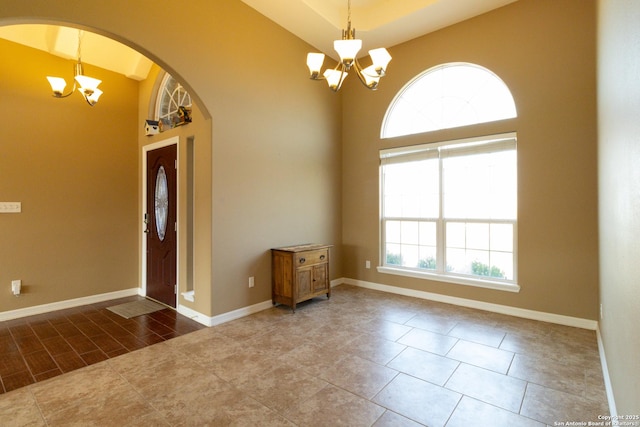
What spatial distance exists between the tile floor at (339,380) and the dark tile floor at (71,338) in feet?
0.63

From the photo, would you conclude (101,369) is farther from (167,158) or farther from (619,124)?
(619,124)

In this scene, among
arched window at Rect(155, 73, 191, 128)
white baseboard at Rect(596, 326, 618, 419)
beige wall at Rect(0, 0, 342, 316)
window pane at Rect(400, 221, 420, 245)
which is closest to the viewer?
white baseboard at Rect(596, 326, 618, 419)

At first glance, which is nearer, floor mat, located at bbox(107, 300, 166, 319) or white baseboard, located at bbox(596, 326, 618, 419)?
white baseboard, located at bbox(596, 326, 618, 419)

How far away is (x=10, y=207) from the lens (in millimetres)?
3668

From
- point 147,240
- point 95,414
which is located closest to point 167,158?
point 147,240

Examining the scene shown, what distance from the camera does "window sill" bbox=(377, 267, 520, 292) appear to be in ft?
12.1

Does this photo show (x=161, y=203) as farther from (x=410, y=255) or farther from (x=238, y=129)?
(x=410, y=255)

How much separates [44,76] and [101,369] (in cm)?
387

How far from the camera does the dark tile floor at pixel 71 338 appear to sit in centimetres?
250

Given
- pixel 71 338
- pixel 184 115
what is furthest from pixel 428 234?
pixel 71 338

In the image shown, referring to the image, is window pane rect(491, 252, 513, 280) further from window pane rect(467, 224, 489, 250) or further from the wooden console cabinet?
the wooden console cabinet

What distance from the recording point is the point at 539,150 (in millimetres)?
3482

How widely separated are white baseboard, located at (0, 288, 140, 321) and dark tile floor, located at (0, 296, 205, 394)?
10cm

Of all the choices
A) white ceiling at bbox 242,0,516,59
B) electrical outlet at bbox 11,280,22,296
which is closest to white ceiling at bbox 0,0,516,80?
white ceiling at bbox 242,0,516,59
